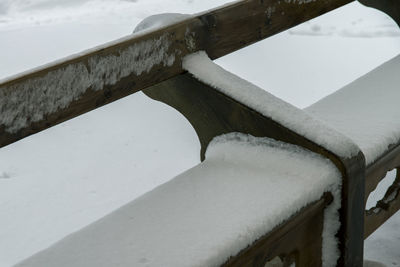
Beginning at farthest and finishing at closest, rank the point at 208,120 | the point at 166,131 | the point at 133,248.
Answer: the point at 166,131
the point at 208,120
the point at 133,248

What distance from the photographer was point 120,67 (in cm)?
187

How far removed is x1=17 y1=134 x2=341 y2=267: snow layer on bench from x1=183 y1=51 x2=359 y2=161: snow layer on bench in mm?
54

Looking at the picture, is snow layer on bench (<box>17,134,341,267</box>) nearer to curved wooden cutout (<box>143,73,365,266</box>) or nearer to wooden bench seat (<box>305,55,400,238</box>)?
curved wooden cutout (<box>143,73,365,266</box>)

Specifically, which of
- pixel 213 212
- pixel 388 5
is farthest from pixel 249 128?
pixel 388 5

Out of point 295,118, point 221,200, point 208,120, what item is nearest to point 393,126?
point 295,118

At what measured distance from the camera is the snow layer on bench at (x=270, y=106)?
1.89 metres

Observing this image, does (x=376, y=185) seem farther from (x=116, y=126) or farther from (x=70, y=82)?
(x=116, y=126)

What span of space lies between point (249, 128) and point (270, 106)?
102mm

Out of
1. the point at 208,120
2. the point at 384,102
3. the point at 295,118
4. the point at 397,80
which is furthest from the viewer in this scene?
the point at 397,80

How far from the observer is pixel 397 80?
108 inches

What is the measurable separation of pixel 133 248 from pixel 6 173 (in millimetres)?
3478

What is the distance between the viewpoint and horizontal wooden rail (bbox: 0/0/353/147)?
1.67 meters

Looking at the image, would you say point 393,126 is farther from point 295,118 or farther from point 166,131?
point 166,131

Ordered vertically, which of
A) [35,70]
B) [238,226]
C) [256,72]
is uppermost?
[35,70]
